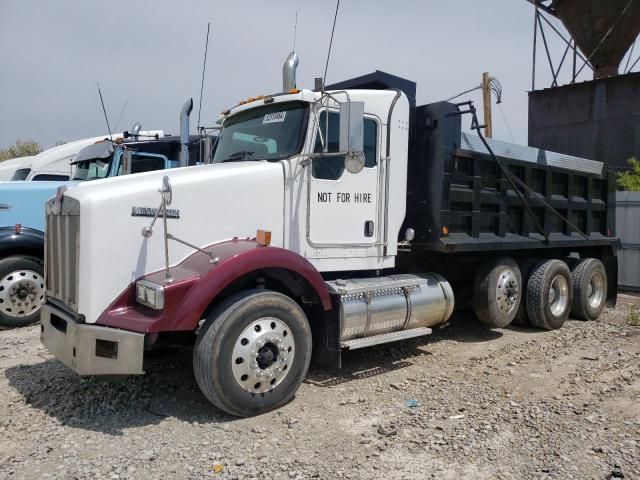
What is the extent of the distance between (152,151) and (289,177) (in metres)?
4.63

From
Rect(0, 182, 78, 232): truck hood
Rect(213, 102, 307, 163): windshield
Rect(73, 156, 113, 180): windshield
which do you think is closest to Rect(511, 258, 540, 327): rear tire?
Rect(213, 102, 307, 163): windshield

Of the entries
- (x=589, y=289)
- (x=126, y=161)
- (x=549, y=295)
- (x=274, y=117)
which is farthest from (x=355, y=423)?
(x=589, y=289)

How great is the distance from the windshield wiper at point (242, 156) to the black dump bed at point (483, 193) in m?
1.98

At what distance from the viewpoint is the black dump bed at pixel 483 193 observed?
589cm

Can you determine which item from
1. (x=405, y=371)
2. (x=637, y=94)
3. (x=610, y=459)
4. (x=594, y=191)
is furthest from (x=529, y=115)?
(x=610, y=459)

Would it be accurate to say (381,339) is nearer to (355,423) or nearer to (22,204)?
(355,423)

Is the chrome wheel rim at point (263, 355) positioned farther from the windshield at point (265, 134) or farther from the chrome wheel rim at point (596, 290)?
the chrome wheel rim at point (596, 290)

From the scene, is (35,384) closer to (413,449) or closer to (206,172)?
(206,172)

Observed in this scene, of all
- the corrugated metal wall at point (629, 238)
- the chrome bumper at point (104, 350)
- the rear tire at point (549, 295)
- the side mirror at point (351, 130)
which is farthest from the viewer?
the corrugated metal wall at point (629, 238)

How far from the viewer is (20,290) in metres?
6.83

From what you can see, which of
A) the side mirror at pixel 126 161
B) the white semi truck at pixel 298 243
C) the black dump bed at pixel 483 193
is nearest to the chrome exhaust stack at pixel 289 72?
the white semi truck at pixel 298 243

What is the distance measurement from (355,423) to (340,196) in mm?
2050

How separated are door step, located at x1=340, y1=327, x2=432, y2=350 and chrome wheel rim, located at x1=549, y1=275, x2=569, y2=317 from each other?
2.78 meters

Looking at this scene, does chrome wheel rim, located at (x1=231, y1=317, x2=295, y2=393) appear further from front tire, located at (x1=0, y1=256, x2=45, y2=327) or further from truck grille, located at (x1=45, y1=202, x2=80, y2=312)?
front tire, located at (x1=0, y1=256, x2=45, y2=327)
